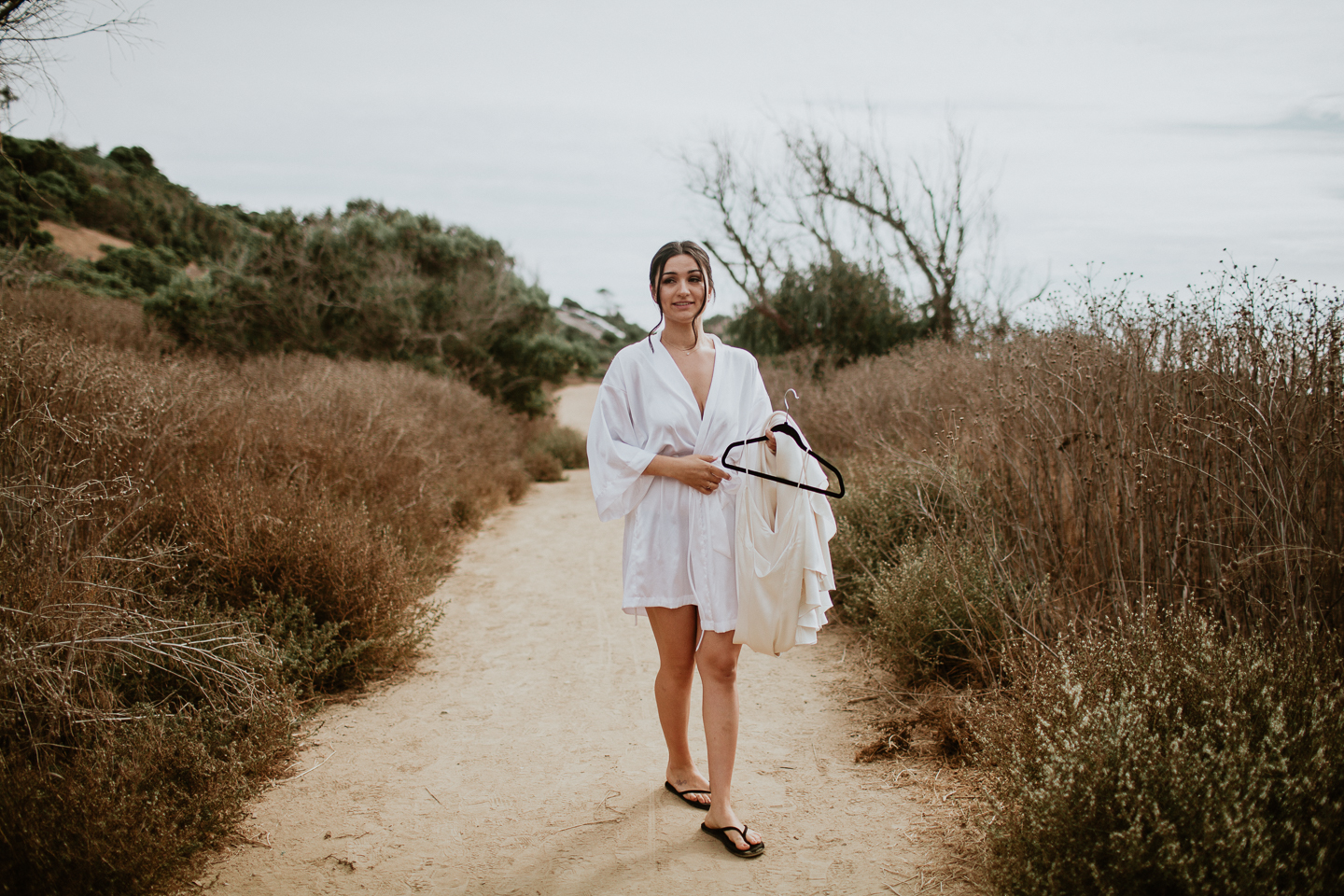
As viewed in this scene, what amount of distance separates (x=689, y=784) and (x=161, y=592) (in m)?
2.88

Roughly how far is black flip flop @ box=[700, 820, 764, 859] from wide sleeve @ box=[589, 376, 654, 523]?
1.18 m

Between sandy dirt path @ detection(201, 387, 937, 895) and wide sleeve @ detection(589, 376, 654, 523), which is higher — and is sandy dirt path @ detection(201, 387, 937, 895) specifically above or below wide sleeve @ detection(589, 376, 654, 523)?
below

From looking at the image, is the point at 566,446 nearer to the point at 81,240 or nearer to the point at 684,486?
the point at 684,486

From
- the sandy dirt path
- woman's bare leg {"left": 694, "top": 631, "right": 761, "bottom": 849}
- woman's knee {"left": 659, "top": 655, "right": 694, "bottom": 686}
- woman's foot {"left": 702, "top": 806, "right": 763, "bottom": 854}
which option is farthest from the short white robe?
the sandy dirt path

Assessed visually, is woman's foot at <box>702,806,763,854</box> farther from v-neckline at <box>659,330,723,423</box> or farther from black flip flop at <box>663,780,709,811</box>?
v-neckline at <box>659,330,723,423</box>

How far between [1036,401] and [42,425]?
16.8ft

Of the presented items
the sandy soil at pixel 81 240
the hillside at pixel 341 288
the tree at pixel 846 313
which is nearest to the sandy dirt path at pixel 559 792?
the hillside at pixel 341 288

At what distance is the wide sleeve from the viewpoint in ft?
8.90

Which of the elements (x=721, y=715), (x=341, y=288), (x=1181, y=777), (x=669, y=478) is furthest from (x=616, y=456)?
(x=341, y=288)

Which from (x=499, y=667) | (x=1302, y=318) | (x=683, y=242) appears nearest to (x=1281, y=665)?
(x=1302, y=318)

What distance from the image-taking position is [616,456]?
272 cm

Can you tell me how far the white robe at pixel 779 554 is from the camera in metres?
2.51

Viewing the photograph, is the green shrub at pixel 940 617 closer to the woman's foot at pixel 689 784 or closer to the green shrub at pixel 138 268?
the woman's foot at pixel 689 784

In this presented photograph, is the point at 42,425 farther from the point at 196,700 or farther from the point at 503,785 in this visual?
the point at 503,785
